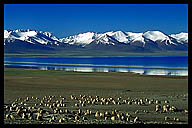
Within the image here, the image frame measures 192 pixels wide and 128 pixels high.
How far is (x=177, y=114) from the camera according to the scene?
697 inches

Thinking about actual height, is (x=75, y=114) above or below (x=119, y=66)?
below

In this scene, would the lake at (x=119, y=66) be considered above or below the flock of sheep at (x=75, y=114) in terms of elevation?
above

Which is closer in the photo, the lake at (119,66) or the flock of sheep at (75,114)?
the flock of sheep at (75,114)

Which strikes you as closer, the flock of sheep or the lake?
the flock of sheep

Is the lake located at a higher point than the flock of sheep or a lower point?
higher

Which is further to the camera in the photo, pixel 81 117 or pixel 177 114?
pixel 177 114

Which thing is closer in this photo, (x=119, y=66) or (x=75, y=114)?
(x=75, y=114)
